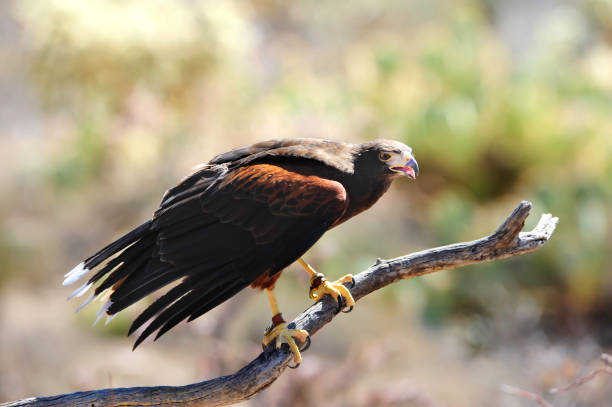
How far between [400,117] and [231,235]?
237 inches

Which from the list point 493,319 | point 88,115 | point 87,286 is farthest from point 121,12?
point 87,286

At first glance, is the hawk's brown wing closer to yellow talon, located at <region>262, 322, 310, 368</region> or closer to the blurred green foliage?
yellow talon, located at <region>262, 322, 310, 368</region>

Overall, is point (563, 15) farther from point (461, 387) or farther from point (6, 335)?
point (6, 335)

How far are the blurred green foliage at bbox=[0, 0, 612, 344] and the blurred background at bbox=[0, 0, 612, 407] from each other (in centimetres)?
3

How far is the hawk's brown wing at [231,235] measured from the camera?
254 centimetres

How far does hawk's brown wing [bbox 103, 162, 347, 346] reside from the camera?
254 cm

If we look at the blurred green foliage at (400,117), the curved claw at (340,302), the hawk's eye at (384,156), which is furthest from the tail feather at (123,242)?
the blurred green foliage at (400,117)

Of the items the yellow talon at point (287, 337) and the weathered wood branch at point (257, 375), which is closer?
the weathered wood branch at point (257, 375)

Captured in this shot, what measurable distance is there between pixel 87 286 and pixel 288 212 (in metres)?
0.89

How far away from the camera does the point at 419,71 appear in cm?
933

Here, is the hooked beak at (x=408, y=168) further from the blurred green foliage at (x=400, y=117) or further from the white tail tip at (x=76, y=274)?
the blurred green foliage at (x=400, y=117)

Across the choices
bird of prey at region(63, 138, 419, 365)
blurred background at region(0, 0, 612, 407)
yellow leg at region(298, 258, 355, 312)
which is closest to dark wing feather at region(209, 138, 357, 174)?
bird of prey at region(63, 138, 419, 365)

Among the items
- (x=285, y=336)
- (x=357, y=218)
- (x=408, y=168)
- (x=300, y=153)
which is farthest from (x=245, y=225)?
(x=357, y=218)

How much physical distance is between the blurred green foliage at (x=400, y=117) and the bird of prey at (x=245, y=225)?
4.41 meters
